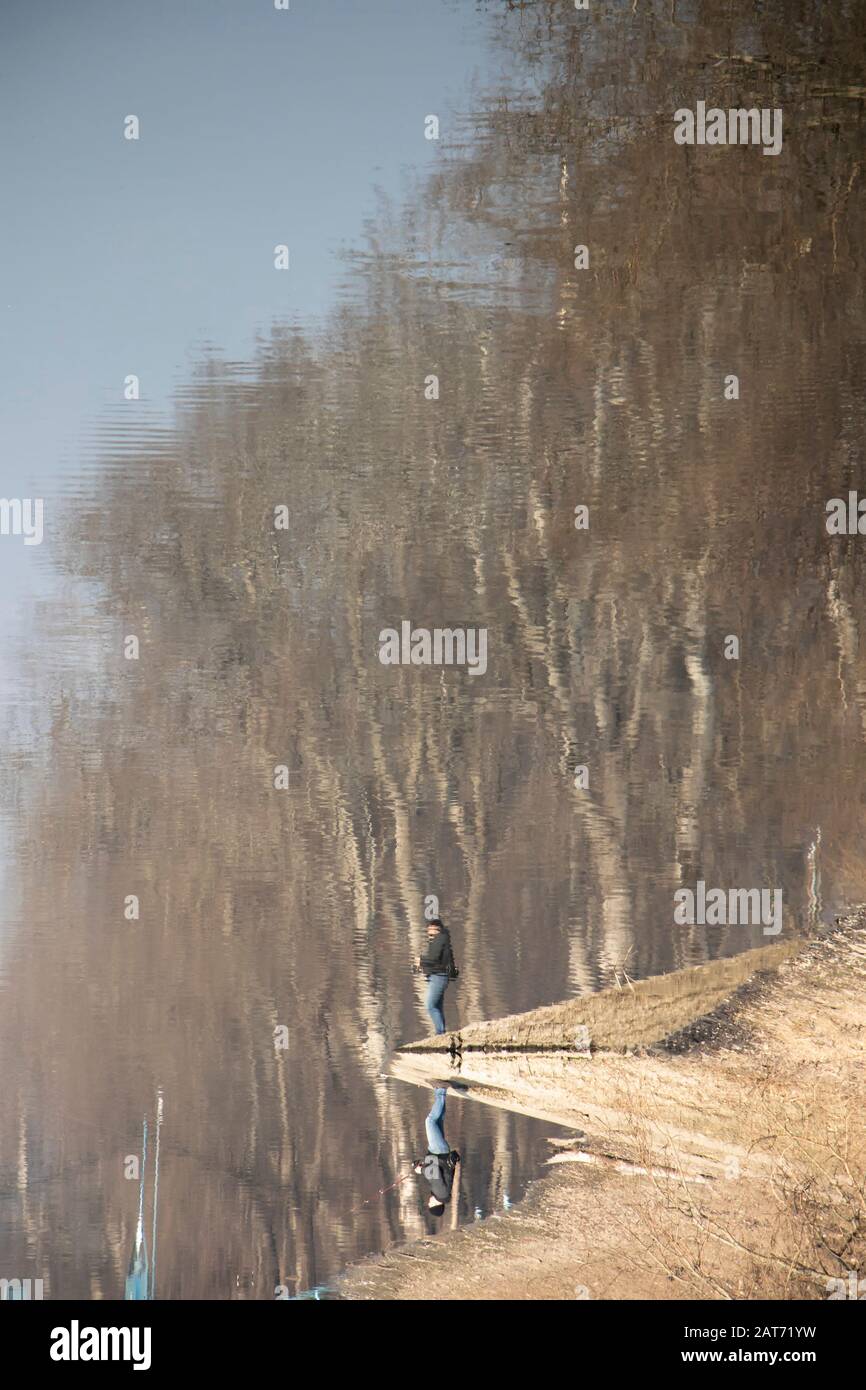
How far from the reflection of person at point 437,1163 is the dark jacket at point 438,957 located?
1.94 feet

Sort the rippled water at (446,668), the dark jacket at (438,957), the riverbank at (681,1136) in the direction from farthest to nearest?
the dark jacket at (438,957)
the rippled water at (446,668)
the riverbank at (681,1136)

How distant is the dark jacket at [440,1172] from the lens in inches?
196

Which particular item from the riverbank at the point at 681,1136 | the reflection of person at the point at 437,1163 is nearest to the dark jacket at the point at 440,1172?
the reflection of person at the point at 437,1163

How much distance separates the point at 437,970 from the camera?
5.20 meters

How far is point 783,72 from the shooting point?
4.85 meters

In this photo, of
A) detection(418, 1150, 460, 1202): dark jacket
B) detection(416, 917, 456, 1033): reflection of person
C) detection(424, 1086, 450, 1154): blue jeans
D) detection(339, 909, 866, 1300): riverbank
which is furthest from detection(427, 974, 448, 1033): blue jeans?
detection(418, 1150, 460, 1202): dark jacket

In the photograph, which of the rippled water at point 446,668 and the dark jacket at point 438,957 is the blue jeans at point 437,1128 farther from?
the dark jacket at point 438,957

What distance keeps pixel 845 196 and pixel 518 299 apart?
154cm

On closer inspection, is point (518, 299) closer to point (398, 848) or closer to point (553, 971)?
point (398, 848)

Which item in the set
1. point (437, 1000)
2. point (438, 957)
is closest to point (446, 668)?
point (438, 957)

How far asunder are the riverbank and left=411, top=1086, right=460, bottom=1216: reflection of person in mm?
153

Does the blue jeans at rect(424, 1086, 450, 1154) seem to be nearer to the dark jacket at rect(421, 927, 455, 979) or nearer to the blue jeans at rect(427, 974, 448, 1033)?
the blue jeans at rect(427, 974, 448, 1033)
